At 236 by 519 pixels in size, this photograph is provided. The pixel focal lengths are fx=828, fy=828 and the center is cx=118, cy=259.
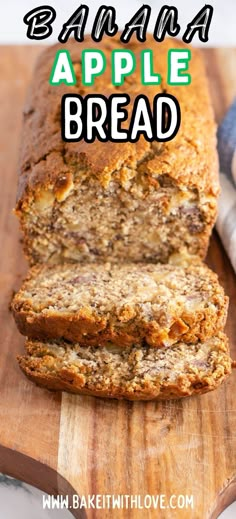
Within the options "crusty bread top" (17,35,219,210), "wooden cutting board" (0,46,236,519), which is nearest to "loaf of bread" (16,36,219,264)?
"crusty bread top" (17,35,219,210)

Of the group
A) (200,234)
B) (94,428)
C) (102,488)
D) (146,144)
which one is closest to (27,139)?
(146,144)

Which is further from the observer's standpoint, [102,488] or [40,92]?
[40,92]

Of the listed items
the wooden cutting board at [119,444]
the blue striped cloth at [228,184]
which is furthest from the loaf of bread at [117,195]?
the wooden cutting board at [119,444]

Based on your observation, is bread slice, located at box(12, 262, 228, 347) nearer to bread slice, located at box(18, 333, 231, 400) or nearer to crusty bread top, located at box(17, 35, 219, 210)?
bread slice, located at box(18, 333, 231, 400)

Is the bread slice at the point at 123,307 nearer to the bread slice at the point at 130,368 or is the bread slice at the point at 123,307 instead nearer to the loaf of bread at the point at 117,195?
the bread slice at the point at 130,368

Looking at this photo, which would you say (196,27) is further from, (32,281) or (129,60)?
(32,281)

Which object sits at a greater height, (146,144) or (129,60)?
(129,60)

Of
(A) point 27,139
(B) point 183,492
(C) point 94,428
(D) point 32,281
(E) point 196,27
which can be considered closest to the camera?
(B) point 183,492
